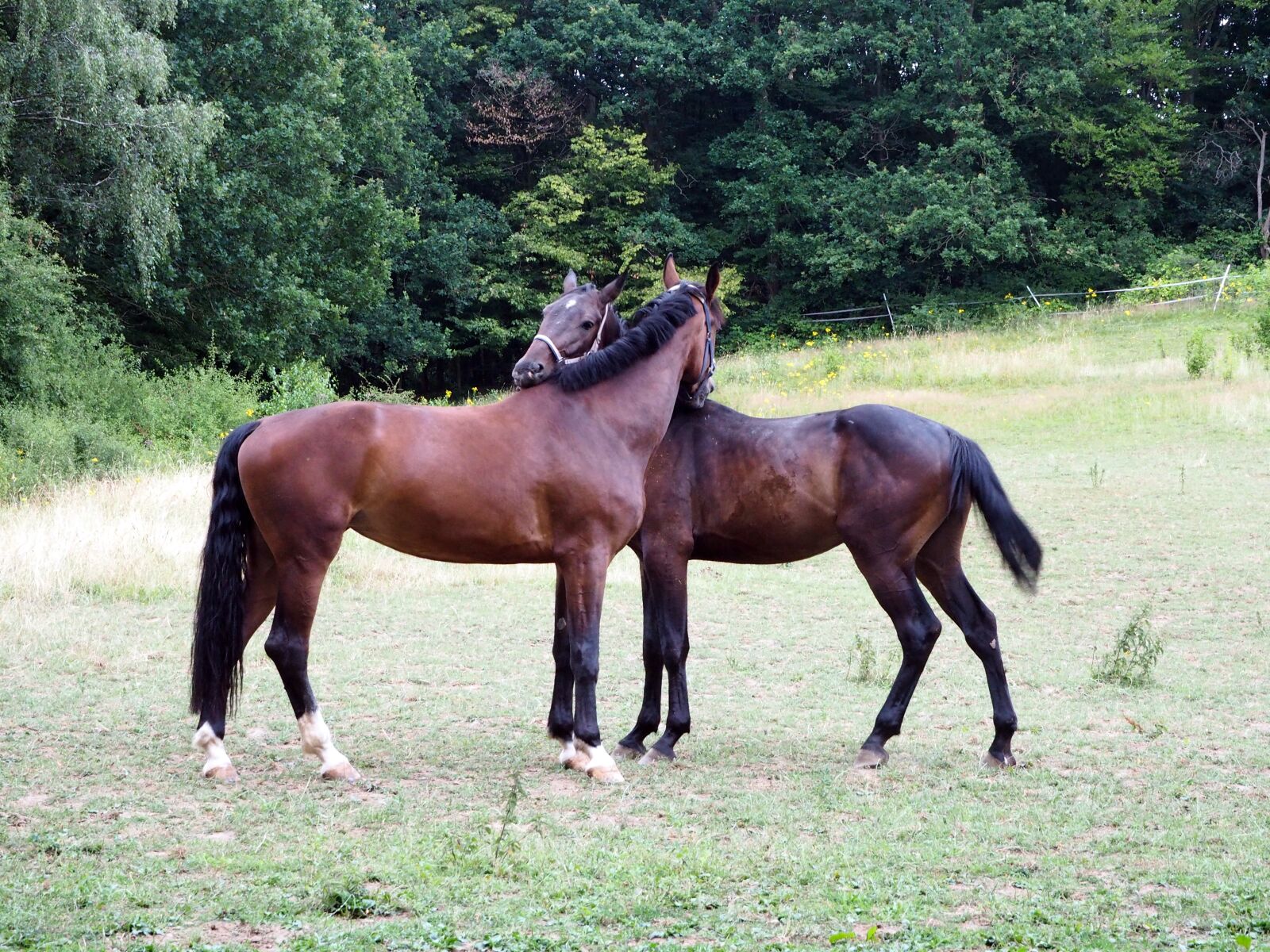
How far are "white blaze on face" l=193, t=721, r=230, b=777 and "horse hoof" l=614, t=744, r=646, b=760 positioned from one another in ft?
6.52

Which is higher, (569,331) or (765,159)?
(765,159)

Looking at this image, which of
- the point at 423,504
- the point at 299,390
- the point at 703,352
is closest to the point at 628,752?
the point at 423,504

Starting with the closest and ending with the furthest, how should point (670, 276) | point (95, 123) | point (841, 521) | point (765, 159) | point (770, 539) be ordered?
1. point (841, 521)
2. point (770, 539)
3. point (670, 276)
4. point (95, 123)
5. point (765, 159)

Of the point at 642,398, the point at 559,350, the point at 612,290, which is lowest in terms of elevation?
the point at 642,398

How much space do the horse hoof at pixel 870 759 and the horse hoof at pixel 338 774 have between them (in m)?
2.49

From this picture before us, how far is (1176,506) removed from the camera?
50.5ft

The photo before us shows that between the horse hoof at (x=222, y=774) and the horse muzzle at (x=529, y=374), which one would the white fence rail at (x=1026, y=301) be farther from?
the horse hoof at (x=222, y=774)

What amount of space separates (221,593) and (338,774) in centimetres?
106

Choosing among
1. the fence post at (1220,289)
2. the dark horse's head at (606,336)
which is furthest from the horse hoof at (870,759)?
the fence post at (1220,289)

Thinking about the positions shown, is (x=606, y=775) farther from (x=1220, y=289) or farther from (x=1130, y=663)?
(x=1220, y=289)

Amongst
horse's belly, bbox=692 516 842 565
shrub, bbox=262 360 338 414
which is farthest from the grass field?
shrub, bbox=262 360 338 414

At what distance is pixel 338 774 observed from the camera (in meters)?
5.71

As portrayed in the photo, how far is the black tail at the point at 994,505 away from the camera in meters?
6.53

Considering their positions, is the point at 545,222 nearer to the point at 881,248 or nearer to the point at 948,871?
the point at 881,248
